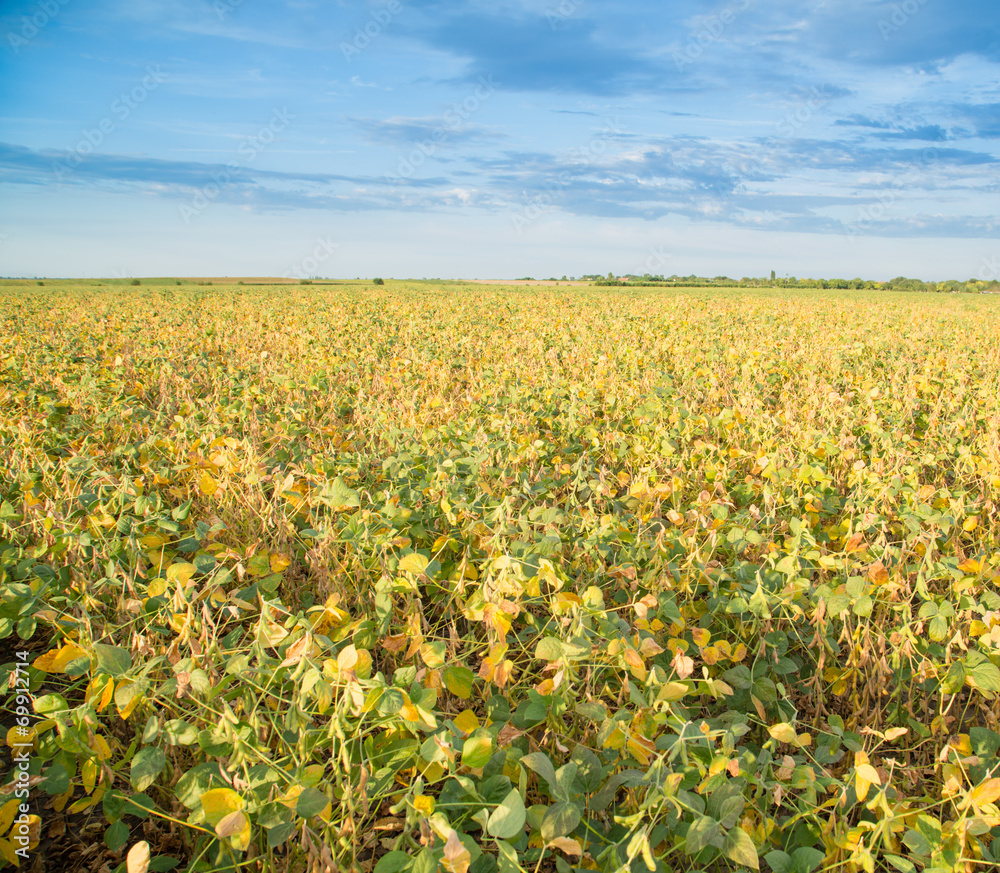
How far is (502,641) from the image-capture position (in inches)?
68.1

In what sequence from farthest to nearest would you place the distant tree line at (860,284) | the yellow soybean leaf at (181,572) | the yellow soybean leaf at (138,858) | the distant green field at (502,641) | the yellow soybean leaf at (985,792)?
the distant tree line at (860,284)
the yellow soybean leaf at (181,572)
the distant green field at (502,641)
the yellow soybean leaf at (985,792)
the yellow soybean leaf at (138,858)

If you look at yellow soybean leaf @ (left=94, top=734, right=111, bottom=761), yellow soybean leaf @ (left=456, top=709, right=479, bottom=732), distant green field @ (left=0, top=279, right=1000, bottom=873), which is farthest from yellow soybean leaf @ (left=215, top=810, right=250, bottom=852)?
yellow soybean leaf @ (left=94, top=734, right=111, bottom=761)

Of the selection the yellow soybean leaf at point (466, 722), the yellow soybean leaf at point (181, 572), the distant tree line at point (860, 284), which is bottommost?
the yellow soybean leaf at point (466, 722)

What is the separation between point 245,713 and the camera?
1.61 meters

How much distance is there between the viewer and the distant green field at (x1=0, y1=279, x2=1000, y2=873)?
4.39 feet

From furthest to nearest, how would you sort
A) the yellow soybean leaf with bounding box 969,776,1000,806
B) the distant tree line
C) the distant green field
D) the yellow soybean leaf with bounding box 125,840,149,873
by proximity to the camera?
the distant tree line < the distant green field < the yellow soybean leaf with bounding box 969,776,1000,806 < the yellow soybean leaf with bounding box 125,840,149,873

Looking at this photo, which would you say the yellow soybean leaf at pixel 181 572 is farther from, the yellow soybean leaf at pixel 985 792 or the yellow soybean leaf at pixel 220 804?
the yellow soybean leaf at pixel 985 792

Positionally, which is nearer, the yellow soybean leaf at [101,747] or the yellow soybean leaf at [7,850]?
the yellow soybean leaf at [7,850]

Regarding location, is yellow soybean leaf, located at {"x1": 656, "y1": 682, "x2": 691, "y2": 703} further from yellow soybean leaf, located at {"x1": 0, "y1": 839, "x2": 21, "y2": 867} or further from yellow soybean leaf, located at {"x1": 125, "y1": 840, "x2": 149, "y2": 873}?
yellow soybean leaf, located at {"x1": 0, "y1": 839, "x2": 21, "y2": 867}

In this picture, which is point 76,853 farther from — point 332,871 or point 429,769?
point 429,769

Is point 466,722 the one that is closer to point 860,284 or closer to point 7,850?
point 7,850

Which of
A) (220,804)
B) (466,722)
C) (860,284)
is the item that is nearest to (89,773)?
(220,804)

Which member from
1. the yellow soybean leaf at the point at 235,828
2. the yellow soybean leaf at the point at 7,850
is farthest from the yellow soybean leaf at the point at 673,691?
the yellow soybean leaf at the point at 7,850

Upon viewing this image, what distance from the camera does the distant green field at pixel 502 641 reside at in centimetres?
134
